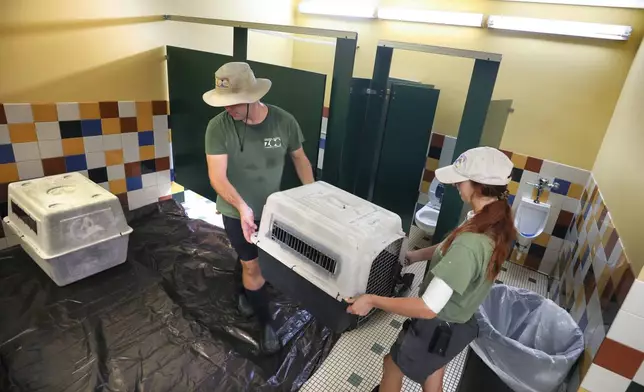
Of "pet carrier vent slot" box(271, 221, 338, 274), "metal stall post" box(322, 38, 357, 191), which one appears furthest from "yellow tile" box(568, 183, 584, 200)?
"pet carrier vent slot" box(271, 221, 338, 274)

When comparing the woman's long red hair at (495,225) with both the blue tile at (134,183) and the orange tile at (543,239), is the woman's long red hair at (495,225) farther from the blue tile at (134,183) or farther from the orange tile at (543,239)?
the blue tile at (134,183)

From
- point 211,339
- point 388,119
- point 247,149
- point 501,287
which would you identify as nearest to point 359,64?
point 388,119

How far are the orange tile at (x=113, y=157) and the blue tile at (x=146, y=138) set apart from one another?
15 cm

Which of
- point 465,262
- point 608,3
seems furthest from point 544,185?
point 465,262

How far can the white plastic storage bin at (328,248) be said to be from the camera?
109 centimetres

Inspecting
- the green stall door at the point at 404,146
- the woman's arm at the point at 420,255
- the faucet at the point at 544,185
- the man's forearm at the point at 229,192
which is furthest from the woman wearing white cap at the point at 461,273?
the faucet at the point at 544,185

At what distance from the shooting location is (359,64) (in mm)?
2938

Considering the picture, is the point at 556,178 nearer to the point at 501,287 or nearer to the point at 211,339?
the point at 501,287

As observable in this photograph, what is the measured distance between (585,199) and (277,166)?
5.97 ft

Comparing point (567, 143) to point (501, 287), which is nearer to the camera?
point (501, 287)

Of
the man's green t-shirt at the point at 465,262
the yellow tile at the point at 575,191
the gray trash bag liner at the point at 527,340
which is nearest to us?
the man's green t-shirt at the point at 465,262

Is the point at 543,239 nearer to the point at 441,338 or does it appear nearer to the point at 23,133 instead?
the point at 441,338

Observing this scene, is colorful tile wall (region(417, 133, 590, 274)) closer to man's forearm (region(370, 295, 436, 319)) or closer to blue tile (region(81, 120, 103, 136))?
man's forearm (region(370, 295, 436, 319))

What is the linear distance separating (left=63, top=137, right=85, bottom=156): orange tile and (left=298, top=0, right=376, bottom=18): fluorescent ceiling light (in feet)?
6.49
